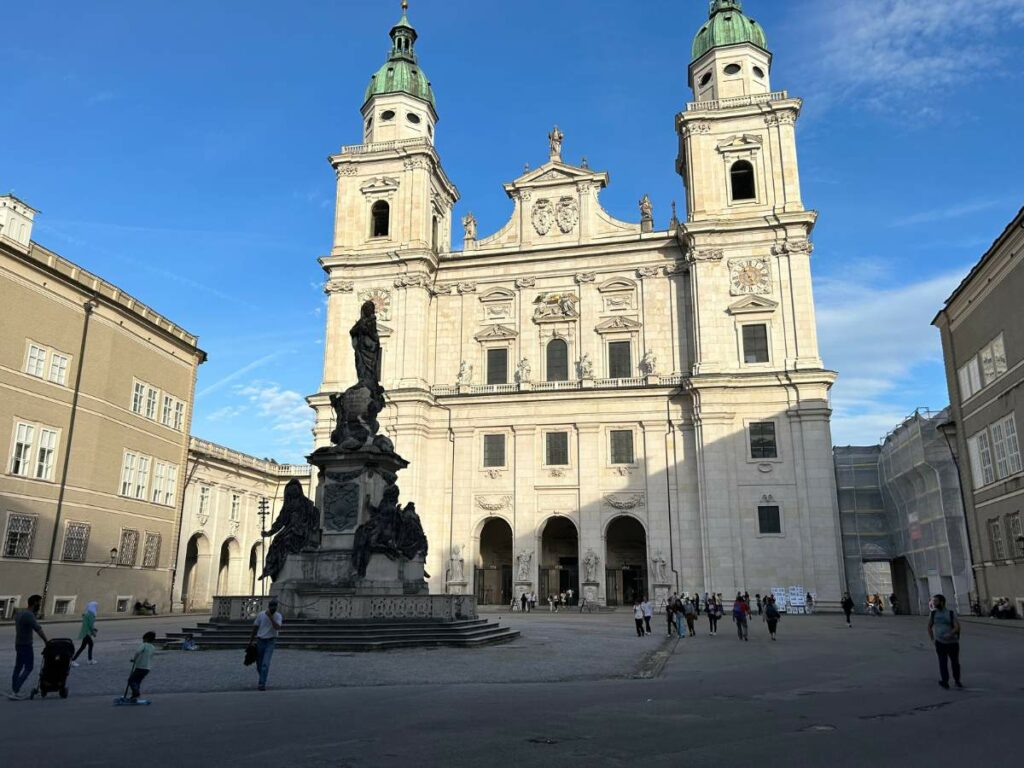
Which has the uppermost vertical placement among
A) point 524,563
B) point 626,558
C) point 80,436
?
point 80,436

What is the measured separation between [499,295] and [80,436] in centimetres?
2314

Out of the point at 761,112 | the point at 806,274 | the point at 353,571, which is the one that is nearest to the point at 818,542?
the point at 806,274

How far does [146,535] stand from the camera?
3981cm

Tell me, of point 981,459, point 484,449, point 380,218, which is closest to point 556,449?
point 484,449

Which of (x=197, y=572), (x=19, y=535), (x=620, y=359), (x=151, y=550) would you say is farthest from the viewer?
(x=197, y=572)

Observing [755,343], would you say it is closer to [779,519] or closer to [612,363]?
[612,363]

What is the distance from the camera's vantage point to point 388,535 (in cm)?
1914

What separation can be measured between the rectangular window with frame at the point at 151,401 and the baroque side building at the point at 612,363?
28.0 feet

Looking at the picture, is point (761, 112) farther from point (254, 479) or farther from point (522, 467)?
point (254, 479)

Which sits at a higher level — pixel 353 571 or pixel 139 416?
pixel 139 416

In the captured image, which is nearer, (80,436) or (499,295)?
(80,436)

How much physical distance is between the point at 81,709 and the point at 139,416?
3191 centimetres

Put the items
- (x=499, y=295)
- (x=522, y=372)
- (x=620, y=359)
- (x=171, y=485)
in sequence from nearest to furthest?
1. (x=171, y=485)
2. (x=620, y=359)
3. (x=522, y=372)
4. (x=499, y=295)

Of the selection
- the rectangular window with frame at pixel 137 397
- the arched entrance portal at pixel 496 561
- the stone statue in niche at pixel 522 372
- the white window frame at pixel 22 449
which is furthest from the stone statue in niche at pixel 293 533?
the stone statue in niche at pixel 522 372
